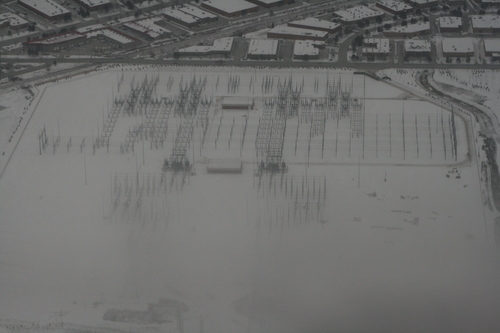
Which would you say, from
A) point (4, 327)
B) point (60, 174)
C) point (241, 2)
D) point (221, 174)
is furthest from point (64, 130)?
point (241, 2)

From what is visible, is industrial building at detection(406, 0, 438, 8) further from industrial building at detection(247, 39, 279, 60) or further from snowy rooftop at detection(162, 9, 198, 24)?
snowy rooftop at detection(162, 9, 198, 24)

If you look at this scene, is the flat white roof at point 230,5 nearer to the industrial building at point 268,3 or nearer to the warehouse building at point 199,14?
the industrial building at point 268,3

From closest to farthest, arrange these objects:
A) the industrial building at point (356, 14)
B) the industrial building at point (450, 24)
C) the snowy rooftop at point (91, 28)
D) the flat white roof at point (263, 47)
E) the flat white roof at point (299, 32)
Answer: the flat white roof at point (263, 47) → the flat white roof at point (299, 32) → the industrial building at point (450, 24) → the snowy rooftop at point (91, 28) → the industrial building at point (356, 14)

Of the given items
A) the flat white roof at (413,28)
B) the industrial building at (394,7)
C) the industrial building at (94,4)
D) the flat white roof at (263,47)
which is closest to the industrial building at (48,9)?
the industrial building at (94,4)

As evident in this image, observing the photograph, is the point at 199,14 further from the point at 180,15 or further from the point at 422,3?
the point at 422,3

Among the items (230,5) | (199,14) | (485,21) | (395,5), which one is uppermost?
(395,5)

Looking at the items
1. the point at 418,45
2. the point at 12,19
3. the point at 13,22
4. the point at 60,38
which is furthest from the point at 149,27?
the point at 418,45

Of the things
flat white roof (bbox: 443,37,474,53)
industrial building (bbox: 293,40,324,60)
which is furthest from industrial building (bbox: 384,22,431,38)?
industrial building (bbox: 293,40,324,60)

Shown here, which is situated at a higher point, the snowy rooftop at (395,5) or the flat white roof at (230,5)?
the snowy rooftop at (395,5)
